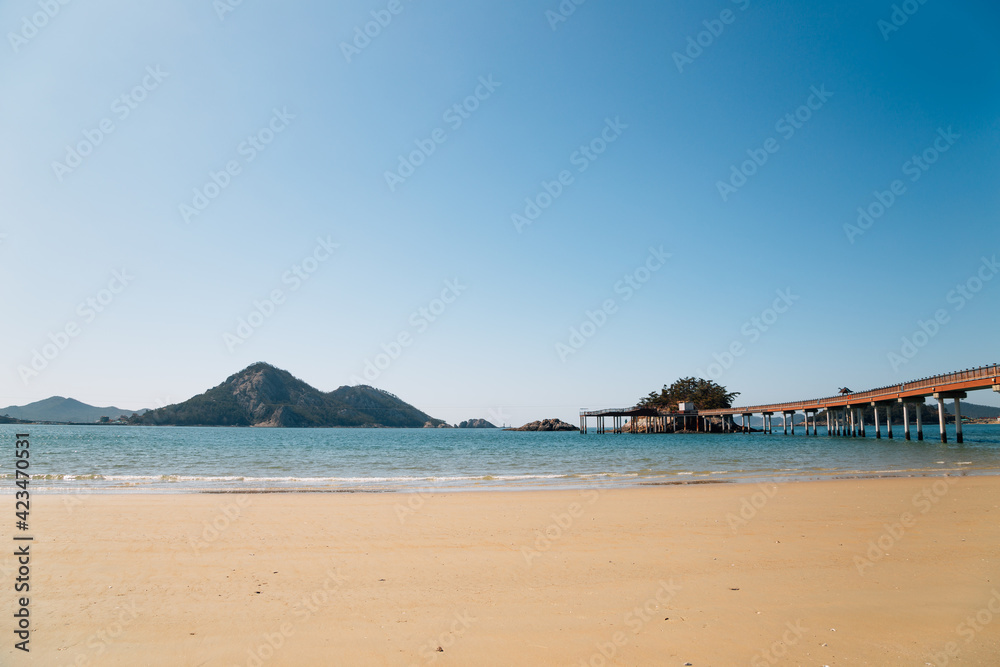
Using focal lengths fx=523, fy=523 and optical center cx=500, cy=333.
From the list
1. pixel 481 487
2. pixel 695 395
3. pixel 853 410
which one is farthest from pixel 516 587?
pixel 695 395

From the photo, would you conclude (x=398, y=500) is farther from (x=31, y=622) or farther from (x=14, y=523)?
(x=31, y=622)

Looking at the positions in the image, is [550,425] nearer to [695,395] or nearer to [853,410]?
[695,395]

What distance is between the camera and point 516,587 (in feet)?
22.4

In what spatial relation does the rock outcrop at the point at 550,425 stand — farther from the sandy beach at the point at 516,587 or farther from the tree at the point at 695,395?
the sandy beach at the point at 516,587

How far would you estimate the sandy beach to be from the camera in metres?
4.95

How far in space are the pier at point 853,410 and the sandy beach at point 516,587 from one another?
45645 millimetres

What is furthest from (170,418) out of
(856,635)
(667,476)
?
(856,635)

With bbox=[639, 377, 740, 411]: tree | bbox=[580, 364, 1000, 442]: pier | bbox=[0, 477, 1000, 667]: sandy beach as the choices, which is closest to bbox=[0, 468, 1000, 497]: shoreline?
bbox=[0, 477, 1000, 667]: sandy beach

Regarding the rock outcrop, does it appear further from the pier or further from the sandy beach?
the sandy beach

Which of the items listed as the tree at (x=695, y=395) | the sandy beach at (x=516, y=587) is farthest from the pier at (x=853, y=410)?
the sandy beach at (x=516, y=587)

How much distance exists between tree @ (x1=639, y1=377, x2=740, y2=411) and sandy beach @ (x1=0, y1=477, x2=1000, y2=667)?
131638 millimetres

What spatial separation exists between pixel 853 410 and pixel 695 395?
63718 mm

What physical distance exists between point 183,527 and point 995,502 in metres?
19.8

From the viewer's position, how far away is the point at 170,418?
195500 millimetres
